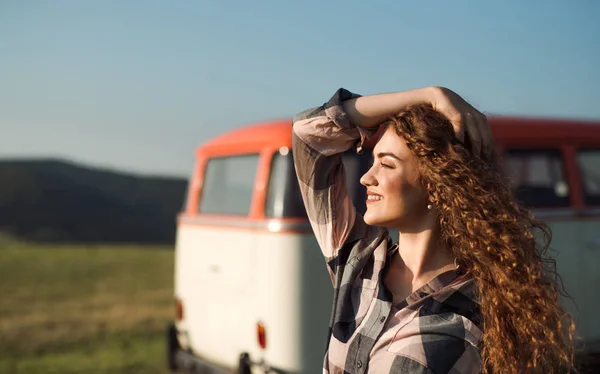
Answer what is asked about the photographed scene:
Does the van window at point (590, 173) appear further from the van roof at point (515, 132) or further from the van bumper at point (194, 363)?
the van bumper at point (194, 363)

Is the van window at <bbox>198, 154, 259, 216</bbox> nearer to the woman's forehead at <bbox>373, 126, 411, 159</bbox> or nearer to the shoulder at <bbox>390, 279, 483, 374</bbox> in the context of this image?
the woman's forehead at <bbox>373, 126, 411, 159</bbox>

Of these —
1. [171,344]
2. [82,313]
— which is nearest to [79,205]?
[82,313]

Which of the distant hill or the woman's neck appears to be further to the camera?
the distant hill

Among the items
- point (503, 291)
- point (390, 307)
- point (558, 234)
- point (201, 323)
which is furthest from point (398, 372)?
point (201, 323)

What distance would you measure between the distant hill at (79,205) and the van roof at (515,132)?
2530cm

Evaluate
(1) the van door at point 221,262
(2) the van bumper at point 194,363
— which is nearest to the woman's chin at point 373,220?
(2) the van bumper at point 194,363

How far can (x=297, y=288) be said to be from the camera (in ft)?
17.6

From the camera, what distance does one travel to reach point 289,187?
5.62 metres

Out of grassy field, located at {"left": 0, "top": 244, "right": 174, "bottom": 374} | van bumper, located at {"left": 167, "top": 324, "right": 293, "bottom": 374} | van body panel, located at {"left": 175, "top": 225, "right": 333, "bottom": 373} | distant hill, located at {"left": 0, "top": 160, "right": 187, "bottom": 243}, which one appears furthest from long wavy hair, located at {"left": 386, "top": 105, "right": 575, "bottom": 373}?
distant hill, located at {"left": 0, "top": 160, "right": 187, "bottom": 243}

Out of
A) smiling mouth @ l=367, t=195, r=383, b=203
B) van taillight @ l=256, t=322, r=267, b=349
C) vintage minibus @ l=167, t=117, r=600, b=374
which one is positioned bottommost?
van taillight @ l=256, t=322, r=267, b=349

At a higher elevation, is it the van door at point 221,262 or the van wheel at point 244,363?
the van door at point 221,262

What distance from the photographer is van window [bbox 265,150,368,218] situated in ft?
18.2

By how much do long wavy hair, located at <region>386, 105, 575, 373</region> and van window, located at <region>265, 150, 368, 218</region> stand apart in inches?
129

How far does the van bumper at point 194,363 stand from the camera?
5633mm
